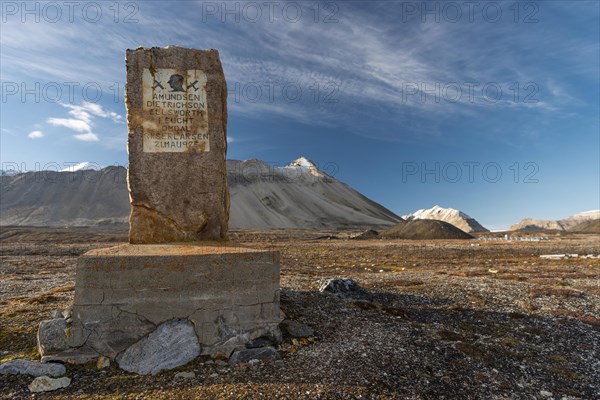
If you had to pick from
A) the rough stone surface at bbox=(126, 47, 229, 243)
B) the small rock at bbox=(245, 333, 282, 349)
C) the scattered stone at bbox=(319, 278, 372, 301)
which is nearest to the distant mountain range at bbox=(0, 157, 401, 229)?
the scattered stone at bbox=(319, 278, 372, 301)

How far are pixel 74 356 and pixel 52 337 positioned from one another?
608mm

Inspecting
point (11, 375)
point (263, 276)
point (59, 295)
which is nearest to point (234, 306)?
point (263, 276)

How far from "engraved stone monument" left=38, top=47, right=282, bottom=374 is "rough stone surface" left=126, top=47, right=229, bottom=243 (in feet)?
0.08

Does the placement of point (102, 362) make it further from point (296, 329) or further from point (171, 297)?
point (296, 329)

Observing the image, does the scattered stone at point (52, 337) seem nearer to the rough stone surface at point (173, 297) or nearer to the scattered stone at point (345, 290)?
the rough stone surface at point (173, 297)

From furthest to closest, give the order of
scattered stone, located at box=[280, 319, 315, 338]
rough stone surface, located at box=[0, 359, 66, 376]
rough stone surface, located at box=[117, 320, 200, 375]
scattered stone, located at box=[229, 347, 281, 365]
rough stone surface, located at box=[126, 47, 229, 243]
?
1. rough stone surface, located at box=[126, 47, 229, 243]
2. scattered stone, located at box=[280, 319, 315, 338]
3. scattered stone, located at box=[229, 347, 281, 365]
4. rough stone surface, located at box=[117, 320, 200, 375]
5. rough stone surface, located at box=[0, 359, 66, 376]

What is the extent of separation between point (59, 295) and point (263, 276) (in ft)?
31.1

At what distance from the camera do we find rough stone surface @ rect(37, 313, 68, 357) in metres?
7.79

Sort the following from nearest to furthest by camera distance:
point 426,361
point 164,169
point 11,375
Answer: point 11,375 → point 426,361 → point 164,169

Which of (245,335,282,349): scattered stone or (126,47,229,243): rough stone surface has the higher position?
(126,47,229,243): rough stone surface

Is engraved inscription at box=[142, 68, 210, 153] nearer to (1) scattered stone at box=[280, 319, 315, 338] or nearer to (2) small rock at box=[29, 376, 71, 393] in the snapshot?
(1) scattered stone at box=[280, 319, 315, 338]

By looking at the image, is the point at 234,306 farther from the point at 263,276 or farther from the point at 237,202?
the point at 237,202

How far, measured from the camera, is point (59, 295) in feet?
45.8

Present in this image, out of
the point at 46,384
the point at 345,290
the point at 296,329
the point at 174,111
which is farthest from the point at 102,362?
the point at 345,290
